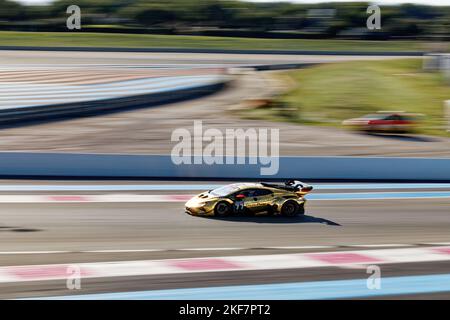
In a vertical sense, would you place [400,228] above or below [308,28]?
below

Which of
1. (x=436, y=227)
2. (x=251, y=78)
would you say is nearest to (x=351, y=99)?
(x=251, y=78)

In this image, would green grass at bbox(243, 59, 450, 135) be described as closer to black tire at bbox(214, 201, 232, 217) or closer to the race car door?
the race car door

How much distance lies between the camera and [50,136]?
A: 23312 millimetres

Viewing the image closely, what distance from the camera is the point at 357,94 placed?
3509 centimetres

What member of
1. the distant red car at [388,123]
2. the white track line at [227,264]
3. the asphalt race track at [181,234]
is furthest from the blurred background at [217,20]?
the white track line at [227,264]

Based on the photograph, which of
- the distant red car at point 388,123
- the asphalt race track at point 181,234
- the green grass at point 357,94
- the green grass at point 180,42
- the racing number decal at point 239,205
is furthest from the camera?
the green grass at point 180,42

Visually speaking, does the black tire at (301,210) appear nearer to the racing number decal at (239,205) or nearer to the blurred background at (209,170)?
the blurred background at (209,170)

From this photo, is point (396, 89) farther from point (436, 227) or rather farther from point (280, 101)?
point (436, 227)

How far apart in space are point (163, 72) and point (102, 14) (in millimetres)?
32455

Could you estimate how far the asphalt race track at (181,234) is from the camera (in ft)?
34.1

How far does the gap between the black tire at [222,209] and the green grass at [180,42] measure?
42.4 metres

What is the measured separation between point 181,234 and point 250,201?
6.18 ft

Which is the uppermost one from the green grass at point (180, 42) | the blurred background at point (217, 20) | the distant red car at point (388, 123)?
the blurred background at point (217, 20)
